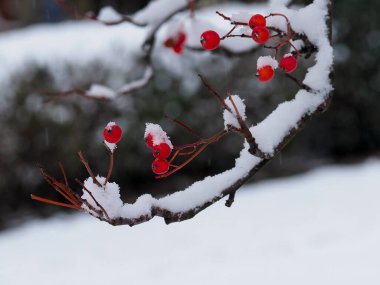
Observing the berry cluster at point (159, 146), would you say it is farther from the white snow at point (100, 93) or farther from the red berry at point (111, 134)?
the white snow at point (100, 93)

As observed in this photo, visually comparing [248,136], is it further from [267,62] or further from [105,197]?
[105,197]

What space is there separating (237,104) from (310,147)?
6.16 metres

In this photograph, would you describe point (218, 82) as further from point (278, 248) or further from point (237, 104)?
point (237, 104)

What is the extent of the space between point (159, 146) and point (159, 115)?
16.7ft

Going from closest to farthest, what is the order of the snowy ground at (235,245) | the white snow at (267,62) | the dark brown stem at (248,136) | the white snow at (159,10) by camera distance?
the dark brown stem at (248,136), the white snow at (267,62), the white snow at (159,10), the snowy ground at (235,245)

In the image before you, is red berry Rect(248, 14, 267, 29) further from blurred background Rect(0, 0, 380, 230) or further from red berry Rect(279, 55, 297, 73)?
blurred background Rect(0, 0, 380, 230)

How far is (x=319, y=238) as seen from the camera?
17.1 feet

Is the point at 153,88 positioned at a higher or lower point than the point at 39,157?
higher

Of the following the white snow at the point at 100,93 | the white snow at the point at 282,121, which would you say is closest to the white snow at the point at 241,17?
the white snow at the point at 282,121

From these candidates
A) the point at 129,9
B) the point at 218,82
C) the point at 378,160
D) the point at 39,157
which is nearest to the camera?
the point at 39,157

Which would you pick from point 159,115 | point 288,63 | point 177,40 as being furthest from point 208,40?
point 159,115

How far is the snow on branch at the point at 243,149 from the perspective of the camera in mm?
1517

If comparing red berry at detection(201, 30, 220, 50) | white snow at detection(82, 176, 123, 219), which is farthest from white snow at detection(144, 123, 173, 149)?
red berry at detection(201, 30, 220, 50)

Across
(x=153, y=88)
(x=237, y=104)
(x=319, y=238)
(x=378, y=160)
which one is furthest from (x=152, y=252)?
Result: (x=237, y=104)
